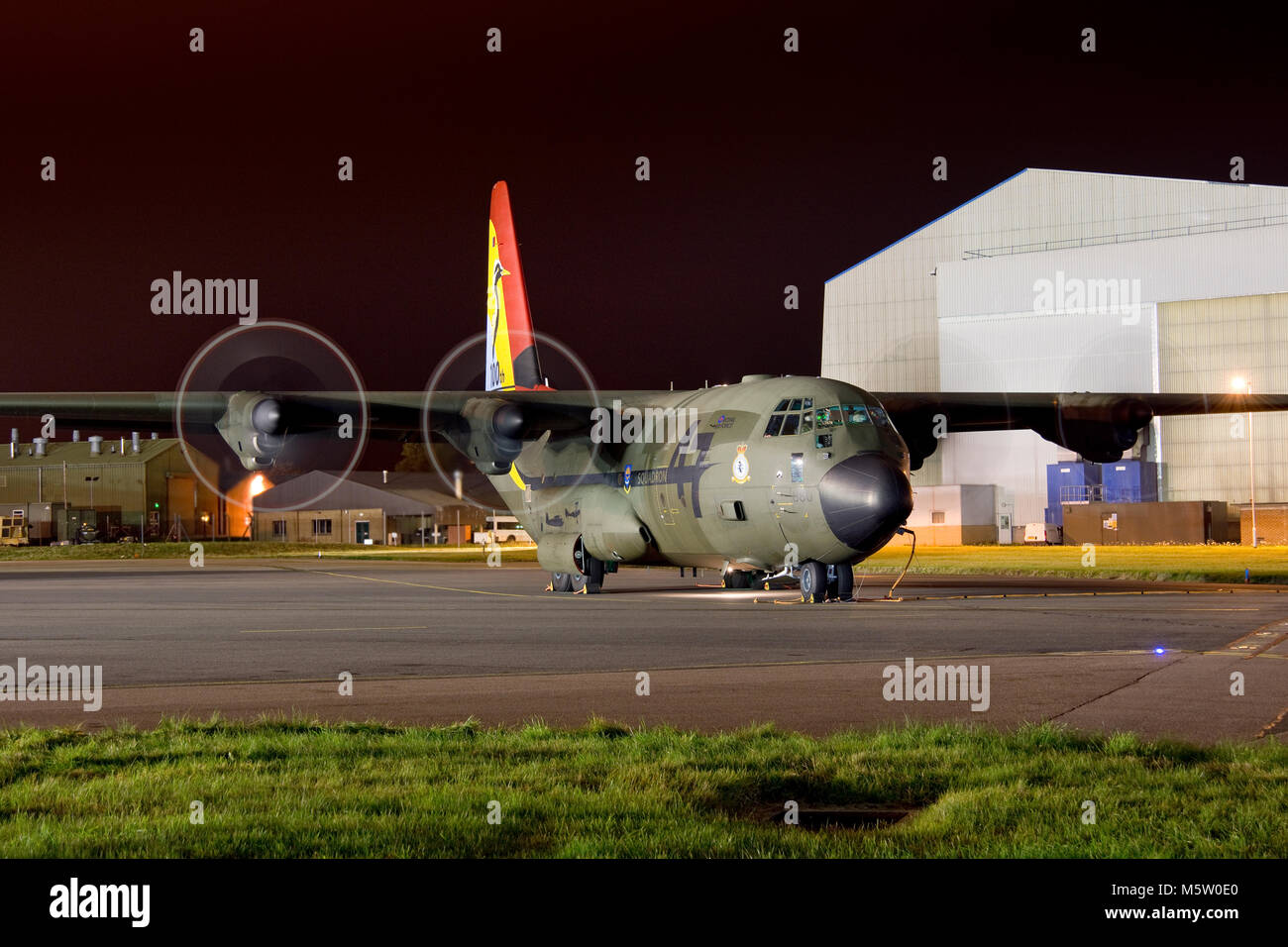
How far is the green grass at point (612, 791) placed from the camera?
17.9ft

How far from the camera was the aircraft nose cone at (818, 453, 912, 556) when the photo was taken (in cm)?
1945

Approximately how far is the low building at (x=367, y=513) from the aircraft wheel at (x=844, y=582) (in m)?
70.5

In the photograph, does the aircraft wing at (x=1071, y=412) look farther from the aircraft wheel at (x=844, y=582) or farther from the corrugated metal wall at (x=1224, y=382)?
the corrugated metal wall at (x=1224, y=382)

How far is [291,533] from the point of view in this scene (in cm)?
9838

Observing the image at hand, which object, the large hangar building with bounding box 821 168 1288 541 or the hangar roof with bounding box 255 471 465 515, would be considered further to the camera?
the hangar roof with bounding box 255 471 465 515

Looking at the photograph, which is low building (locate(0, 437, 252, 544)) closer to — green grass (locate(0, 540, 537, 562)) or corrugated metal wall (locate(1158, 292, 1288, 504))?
green grass (locate(0, 540, 537, 562))

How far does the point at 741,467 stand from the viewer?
2152 centimetres

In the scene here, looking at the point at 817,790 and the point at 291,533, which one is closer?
the point at 817,790

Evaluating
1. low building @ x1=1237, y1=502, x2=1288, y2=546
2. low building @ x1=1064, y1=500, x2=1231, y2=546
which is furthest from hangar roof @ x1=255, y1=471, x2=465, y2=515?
low building @ x1=1237, y1=502, x2=1288, y2=546

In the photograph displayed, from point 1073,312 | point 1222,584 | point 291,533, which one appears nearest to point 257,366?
point 1222,584

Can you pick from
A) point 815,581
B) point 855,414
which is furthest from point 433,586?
point 855,414

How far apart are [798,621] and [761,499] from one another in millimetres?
3295

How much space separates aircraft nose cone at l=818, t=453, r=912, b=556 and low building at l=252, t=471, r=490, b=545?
72.5 meters
